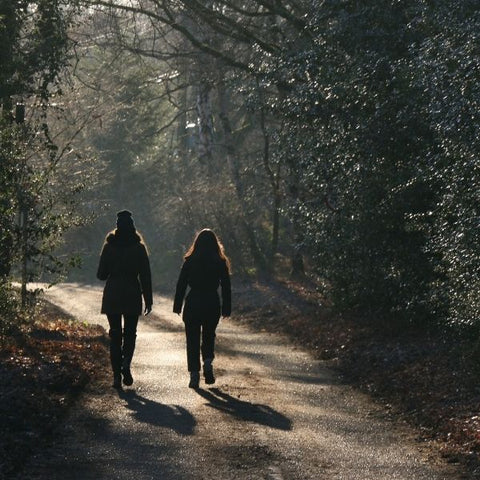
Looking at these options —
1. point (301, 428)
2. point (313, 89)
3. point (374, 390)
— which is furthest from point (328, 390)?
point (313, 89)

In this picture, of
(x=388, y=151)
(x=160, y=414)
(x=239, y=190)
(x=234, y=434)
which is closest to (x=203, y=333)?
(x=160, y=414)

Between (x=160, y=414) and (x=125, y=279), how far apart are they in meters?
2.60

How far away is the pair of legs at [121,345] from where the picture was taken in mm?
13492

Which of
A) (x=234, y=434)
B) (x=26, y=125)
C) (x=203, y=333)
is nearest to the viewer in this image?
(x=234, y=434)

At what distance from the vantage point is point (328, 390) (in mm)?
14016

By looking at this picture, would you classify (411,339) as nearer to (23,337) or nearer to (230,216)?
(23,337)

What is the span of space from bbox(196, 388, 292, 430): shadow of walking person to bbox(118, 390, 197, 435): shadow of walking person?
0.51m

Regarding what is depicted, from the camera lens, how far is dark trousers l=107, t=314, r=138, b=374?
533 inches

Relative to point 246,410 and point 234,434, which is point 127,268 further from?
point 234,434

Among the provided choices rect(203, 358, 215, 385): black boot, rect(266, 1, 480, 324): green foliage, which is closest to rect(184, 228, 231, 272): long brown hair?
rect(203, 358, 215, 385): black boot

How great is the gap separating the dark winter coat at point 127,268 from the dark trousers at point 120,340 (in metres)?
0.15

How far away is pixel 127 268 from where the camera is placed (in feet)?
45.1

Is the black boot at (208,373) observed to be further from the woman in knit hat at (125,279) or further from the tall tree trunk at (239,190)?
the tall tree trunk at (239,190)

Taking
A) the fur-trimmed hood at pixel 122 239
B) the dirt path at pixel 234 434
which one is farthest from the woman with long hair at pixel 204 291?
the fur-trimmed hood at pixel 122 239
